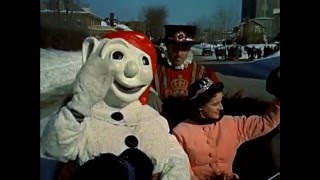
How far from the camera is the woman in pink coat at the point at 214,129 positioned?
169 cm

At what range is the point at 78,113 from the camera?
1.52m

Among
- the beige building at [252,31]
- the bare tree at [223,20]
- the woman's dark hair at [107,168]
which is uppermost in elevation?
the bare tree at [223,20]

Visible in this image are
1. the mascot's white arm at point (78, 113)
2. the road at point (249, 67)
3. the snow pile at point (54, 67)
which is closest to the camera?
the mascot's white arm at point (78, 113)

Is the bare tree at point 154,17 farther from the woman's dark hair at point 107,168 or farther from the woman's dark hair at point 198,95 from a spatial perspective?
the woman's dark hair at point 107,168

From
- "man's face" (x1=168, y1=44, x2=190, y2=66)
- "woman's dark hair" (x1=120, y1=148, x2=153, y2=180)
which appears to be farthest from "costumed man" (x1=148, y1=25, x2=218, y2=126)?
"woman's dark hair" (x1=120, y1=148, x2=153, y2=180)

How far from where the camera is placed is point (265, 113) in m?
1.74

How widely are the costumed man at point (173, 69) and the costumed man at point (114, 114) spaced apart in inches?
2.1

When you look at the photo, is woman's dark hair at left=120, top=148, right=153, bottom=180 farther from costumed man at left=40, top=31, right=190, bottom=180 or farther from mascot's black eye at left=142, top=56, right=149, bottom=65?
mascot's black eye at left=142, top=56, right=149, bottom=65

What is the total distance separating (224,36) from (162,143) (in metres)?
0.35

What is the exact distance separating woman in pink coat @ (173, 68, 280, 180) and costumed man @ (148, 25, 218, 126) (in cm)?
3

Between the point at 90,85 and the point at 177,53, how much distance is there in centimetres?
27

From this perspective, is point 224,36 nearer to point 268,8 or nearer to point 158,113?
point 268,8

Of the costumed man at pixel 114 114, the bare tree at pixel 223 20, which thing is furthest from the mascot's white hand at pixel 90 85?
the bare tree at pixel 223 20
